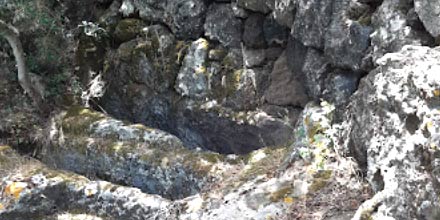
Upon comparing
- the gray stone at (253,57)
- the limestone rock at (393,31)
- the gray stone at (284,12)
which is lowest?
the gray stone at (253,57)

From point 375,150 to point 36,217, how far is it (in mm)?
3926

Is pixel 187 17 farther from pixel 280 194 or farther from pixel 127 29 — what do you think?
pixel 280 194

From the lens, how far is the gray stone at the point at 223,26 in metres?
6.93

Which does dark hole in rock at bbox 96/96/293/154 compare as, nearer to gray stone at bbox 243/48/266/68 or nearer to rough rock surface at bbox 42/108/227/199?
rough rock surface at bbox 42/108/227/199

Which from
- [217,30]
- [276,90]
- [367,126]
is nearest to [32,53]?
[217,30]

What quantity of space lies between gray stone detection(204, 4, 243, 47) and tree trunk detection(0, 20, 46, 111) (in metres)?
2.94

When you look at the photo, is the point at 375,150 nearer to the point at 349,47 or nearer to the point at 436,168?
the point at 436,168

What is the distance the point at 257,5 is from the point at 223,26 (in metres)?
0.78

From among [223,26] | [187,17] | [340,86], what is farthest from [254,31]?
[340,86]

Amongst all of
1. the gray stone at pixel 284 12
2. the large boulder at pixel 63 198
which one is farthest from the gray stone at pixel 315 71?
the large boulder at pixel 63 198

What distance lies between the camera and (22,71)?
779cm

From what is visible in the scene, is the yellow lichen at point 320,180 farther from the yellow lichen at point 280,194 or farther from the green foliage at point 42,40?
the green foliage at point 42,40

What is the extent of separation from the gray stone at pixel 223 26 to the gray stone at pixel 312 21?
1409mm

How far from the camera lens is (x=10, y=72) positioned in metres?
8.30
